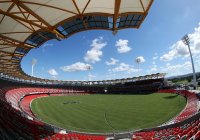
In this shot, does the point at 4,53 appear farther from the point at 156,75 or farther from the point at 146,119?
the point at 156,75

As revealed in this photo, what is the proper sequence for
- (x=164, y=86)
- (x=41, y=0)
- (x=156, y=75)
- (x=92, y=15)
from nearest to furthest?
(x=41, y=0) < (x=92, y=15) < (x=164, y=86) < (x=156, y=75)

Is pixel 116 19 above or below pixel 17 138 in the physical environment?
above

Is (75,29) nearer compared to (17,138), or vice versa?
(17,138)

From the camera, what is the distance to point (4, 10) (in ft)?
30.6

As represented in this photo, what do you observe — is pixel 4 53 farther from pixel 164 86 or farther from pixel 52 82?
pixel 52 82

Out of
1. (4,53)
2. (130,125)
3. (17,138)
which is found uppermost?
(4,53)

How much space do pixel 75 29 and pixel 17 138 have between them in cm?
687

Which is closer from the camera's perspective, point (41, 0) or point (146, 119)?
point (41, 0)

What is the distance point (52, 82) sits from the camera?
8538 centimetres

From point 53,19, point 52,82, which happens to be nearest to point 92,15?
point 53,19

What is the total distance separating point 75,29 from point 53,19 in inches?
73.0

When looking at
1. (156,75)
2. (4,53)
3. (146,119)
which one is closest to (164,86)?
(156,75)

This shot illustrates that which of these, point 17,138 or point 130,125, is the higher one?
point 17,138

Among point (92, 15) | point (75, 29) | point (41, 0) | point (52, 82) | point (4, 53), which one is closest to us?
point (41, 0)
